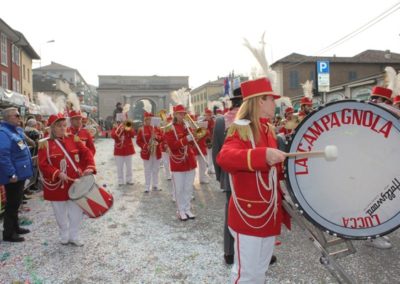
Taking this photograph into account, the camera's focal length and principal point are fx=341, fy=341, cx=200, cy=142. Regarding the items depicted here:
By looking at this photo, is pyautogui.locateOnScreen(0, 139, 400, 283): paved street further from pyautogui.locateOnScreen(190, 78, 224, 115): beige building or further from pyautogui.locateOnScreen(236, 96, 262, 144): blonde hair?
pyautogui.locateOnScreen(190, 78, 224, 115): beige building

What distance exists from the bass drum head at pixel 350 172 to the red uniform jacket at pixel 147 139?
6.82 m

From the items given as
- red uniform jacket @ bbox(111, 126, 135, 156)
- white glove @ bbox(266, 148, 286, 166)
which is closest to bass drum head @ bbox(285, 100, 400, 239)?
white glove @ bbox(266, 148, 286, 166)

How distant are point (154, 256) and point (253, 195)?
242cm

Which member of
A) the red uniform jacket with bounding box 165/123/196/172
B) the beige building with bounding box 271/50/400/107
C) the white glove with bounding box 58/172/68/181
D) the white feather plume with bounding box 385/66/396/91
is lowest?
the white glove with bounding box 58/172/68/181

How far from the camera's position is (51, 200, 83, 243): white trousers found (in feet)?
15.7

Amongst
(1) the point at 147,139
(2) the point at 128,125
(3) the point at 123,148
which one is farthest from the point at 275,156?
(2) the point at 128,125

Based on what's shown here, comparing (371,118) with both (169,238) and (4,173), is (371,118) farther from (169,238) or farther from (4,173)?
(4,173)

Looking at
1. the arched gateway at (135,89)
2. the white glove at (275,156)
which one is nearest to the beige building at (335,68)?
the arched gateway at (135,89)

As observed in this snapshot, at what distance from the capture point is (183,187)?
6.13 meters

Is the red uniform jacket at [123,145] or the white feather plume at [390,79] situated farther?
the red uniform jacket at [123,145]

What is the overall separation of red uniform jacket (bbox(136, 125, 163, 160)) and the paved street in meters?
2.63

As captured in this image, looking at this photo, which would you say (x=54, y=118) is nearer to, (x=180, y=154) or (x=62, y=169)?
(x=62, y=169)

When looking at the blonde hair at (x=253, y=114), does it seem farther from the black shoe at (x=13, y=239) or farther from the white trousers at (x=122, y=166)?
the white trousers at (x=122, y=166)

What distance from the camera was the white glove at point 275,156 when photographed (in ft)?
6.88
